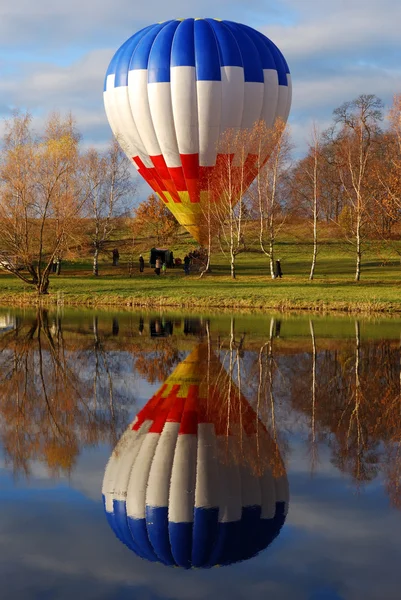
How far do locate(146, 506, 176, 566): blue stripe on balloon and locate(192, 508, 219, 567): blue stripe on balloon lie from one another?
21 cm

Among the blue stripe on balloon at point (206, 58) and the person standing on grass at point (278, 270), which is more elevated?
the blue stripe on balloon at point (206, 58)

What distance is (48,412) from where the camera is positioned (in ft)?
38.8

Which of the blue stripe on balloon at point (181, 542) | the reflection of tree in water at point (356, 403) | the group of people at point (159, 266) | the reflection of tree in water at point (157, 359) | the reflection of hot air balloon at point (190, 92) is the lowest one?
the blue stripe on balloon at point (181, 542)

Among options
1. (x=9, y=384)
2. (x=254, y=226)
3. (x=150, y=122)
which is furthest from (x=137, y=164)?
→ (x=9, y=384)

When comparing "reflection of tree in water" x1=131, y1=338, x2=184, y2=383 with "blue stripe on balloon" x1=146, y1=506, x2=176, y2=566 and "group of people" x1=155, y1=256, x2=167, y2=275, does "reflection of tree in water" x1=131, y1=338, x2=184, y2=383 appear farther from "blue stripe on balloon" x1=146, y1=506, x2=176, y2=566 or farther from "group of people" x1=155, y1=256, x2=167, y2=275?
"group of people" x1=155, y1=256, x2=167, y2=275

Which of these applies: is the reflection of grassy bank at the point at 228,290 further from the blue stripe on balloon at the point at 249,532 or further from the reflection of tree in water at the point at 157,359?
the blue stripe on balloon at the point at 249,532

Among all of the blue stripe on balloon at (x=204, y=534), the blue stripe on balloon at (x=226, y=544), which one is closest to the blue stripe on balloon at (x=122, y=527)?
the blue stripe on balloon at (x=204, y=534)

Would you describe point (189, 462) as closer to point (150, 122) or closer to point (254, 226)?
point (150, 122)

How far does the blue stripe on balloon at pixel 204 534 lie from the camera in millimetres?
6938

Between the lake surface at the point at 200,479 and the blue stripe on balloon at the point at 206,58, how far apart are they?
2290 centimetres

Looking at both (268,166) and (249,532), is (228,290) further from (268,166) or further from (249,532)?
(249,532)

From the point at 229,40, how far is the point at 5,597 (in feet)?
112

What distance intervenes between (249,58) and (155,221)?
27.0m

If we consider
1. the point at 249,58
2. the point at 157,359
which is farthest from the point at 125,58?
the point at 157,359
